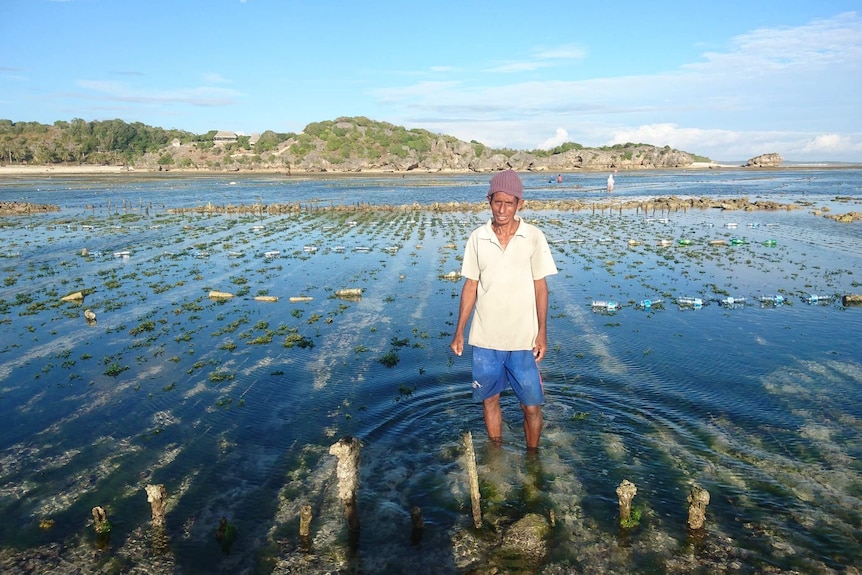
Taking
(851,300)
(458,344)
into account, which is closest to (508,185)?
(458,344)

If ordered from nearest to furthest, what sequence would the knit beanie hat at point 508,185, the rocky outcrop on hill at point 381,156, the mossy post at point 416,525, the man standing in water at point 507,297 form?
the mossy post at point 416,525 → the knit beanie hat at point 508,185 → the man standing in water at point 507,297 → the rocky outcrop on hill at point 381,156

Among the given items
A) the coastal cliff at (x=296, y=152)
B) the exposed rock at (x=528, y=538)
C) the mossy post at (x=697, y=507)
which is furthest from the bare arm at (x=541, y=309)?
the coastal cliff at (x=296, y=152)

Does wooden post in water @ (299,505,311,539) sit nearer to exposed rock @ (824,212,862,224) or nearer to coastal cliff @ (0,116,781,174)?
exposed rock @ (824,212,862,224)

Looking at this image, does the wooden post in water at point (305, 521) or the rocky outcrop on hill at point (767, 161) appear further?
the rocky outcrop on hill at point (767, 161)

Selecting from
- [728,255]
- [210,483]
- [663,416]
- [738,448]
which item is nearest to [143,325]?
[210,483]

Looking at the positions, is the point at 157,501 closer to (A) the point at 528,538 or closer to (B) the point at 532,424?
(A) the point at 528,538

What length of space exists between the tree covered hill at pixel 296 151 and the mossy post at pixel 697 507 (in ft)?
486

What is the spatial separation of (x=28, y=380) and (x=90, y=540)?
582 cm

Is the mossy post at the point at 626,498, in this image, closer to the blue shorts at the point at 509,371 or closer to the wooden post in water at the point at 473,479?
the blue shorts at the point at 509,371

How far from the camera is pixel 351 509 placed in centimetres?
553

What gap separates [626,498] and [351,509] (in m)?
2.69

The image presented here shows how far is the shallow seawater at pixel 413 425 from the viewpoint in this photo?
5.42m

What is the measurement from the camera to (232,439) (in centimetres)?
761

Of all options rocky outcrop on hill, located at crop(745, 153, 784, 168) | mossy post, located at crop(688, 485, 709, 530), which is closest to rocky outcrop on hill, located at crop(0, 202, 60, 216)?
mossy post, located at crop(688, 485, 709, 530)
